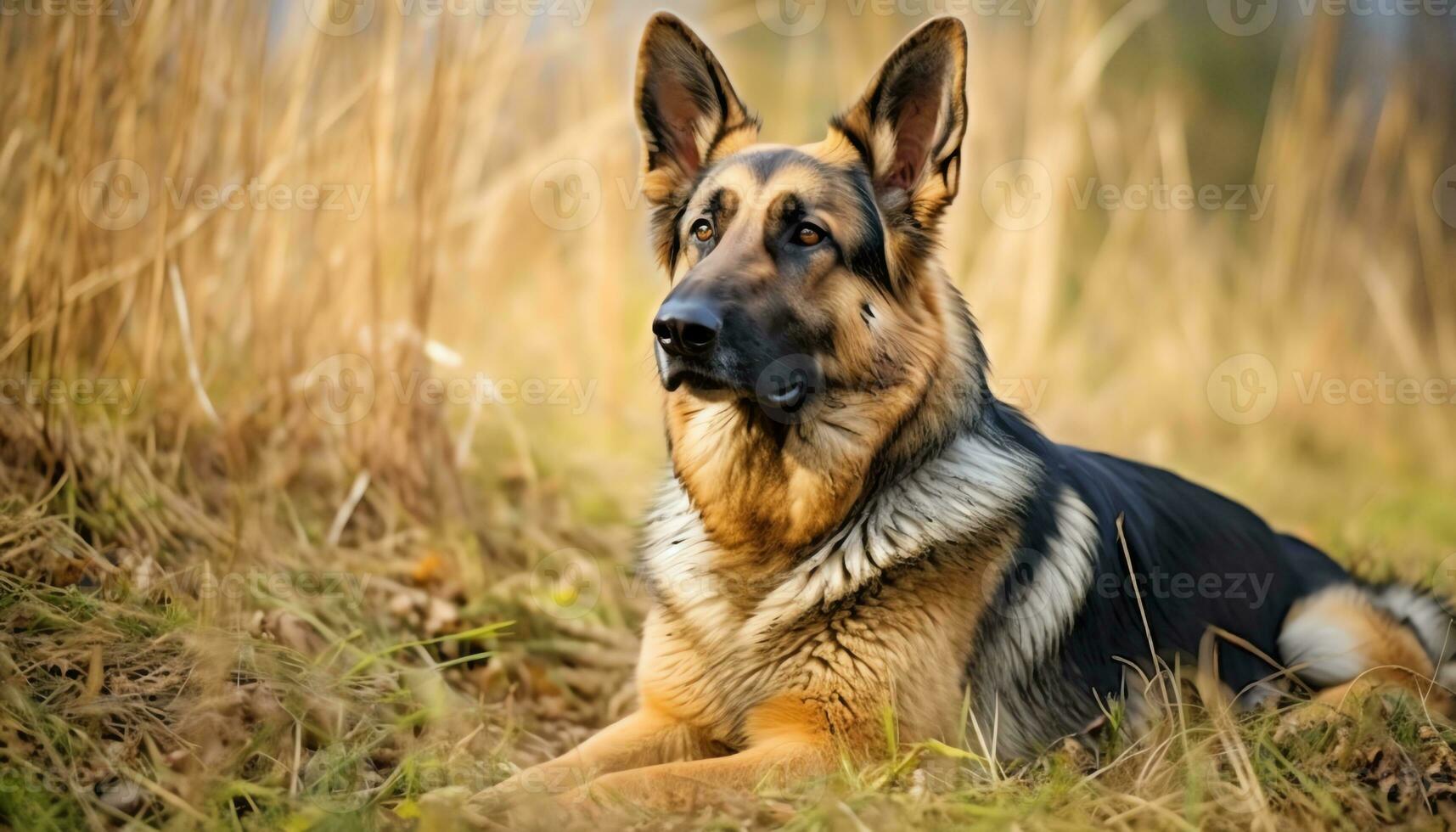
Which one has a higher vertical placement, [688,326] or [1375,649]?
[688,326]

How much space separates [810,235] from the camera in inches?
131

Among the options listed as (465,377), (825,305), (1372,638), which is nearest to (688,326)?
(825,305)

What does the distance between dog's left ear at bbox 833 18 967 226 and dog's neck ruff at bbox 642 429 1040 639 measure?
788mm

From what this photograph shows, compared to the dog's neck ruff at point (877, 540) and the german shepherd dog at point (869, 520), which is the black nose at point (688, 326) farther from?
the dog's neck ruff at point (877, 540)

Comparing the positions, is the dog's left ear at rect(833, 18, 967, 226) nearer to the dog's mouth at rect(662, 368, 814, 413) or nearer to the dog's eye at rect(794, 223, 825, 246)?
the dog's eye at rect(794, 223, 825, 246)

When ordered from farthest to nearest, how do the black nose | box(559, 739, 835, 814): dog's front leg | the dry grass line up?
the black nose < the dry grass < box(559, 739, 835, 814): dog's front leg

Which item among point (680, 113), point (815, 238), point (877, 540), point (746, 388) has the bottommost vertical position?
point (877, 540)

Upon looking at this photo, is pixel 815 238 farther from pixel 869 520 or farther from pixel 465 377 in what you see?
pixel 465 377

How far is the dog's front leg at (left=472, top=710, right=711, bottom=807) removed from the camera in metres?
2.75

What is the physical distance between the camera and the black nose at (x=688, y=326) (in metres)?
2.96

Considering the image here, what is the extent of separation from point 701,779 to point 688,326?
121 cm

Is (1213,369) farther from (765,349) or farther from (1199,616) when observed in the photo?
(765,349)

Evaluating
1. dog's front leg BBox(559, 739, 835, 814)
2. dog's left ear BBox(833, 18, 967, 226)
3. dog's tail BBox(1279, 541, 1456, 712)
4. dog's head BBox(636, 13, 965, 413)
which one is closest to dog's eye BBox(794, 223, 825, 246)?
dog's head BBox(636, 13, 965, 413)

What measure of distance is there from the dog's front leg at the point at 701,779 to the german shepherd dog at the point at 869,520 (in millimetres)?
24
